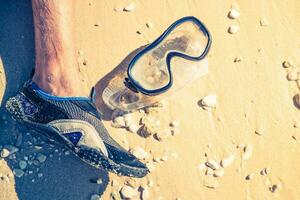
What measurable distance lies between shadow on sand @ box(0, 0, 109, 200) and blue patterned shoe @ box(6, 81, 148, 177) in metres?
0.24

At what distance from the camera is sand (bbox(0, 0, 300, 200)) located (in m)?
3.10

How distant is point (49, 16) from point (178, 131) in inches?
48.3

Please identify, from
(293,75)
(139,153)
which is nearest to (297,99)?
(293,75)

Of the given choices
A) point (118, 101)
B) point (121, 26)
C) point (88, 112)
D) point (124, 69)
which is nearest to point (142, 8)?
point (121, 26)

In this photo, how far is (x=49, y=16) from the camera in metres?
2.88

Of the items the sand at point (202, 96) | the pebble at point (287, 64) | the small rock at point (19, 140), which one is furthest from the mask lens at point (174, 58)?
the small rock at point (19, 140)

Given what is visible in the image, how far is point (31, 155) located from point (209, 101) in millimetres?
1369

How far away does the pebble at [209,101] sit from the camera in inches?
124

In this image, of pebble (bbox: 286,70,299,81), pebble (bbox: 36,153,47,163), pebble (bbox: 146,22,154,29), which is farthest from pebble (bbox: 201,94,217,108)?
pebble (bbox: 36,153,47,163)

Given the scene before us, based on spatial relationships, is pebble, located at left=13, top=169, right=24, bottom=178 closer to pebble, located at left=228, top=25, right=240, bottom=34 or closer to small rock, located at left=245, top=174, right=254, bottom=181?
small rock, located at left=245, top=174, right=254, bottom=181

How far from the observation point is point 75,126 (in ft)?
9.12

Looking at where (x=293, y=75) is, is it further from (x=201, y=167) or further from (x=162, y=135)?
(x=162, y=135)

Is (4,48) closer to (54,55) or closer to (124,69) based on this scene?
(54,55)

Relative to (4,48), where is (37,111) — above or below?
below
